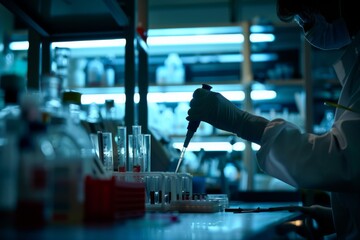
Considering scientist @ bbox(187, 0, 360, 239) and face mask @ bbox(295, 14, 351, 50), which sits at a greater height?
face mask @ bbox(295, 14, 351, 50)

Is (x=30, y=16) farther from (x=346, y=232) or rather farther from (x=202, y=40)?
(x=202, y=40)

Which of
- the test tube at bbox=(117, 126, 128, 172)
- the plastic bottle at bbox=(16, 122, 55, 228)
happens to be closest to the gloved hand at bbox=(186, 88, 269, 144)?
the test tube at bbox=(117, 126, 128, 172)

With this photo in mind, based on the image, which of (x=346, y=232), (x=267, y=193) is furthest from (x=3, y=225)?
(x=267, y=193)

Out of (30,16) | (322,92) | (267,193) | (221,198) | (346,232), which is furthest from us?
(322,92)

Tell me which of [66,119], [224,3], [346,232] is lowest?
[346,232]

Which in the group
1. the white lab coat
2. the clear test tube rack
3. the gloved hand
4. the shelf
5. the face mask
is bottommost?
the clear test tube rack

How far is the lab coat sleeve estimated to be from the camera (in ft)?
4.80

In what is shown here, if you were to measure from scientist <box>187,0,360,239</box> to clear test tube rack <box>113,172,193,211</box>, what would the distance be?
11.1 inches

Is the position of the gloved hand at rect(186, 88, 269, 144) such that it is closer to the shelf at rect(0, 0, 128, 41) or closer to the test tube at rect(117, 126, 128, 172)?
the test tube at rect(117, 126, 128, 172)

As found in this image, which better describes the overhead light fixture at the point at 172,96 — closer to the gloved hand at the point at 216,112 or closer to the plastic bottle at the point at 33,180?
the gloved hand at the point at 216,112

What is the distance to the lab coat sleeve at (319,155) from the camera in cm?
146

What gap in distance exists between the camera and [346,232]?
1.71 m

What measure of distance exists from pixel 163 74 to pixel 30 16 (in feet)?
9.99

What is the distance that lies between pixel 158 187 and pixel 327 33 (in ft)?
2.59
